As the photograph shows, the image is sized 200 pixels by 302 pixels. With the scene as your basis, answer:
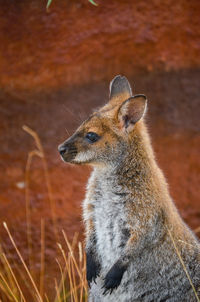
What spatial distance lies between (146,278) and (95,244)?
49cm

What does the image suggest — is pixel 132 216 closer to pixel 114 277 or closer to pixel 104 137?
pixel 114 277

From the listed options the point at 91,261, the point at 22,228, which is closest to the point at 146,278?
the point at 91,261

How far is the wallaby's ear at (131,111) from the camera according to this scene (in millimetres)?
4449

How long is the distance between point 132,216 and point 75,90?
252cm

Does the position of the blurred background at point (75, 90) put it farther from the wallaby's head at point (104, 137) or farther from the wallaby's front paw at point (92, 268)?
the wallaby's head at point (104, 137)

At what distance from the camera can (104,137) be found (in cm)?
461

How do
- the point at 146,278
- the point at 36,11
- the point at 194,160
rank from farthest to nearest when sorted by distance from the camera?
1. the point at 194,160
2. the point at 36,11
3. the point at 146,278

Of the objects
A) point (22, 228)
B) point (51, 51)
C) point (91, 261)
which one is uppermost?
point (51, 51)

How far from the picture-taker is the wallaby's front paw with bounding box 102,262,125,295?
14.7 ft

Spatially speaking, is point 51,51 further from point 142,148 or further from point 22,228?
point 142,148

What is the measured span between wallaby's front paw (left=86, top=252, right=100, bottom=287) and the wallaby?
0.09 m

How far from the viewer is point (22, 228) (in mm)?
6637

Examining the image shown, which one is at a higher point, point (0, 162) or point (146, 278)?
point (146, 278)

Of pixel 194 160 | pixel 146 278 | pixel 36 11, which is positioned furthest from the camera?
pixel 194 160
